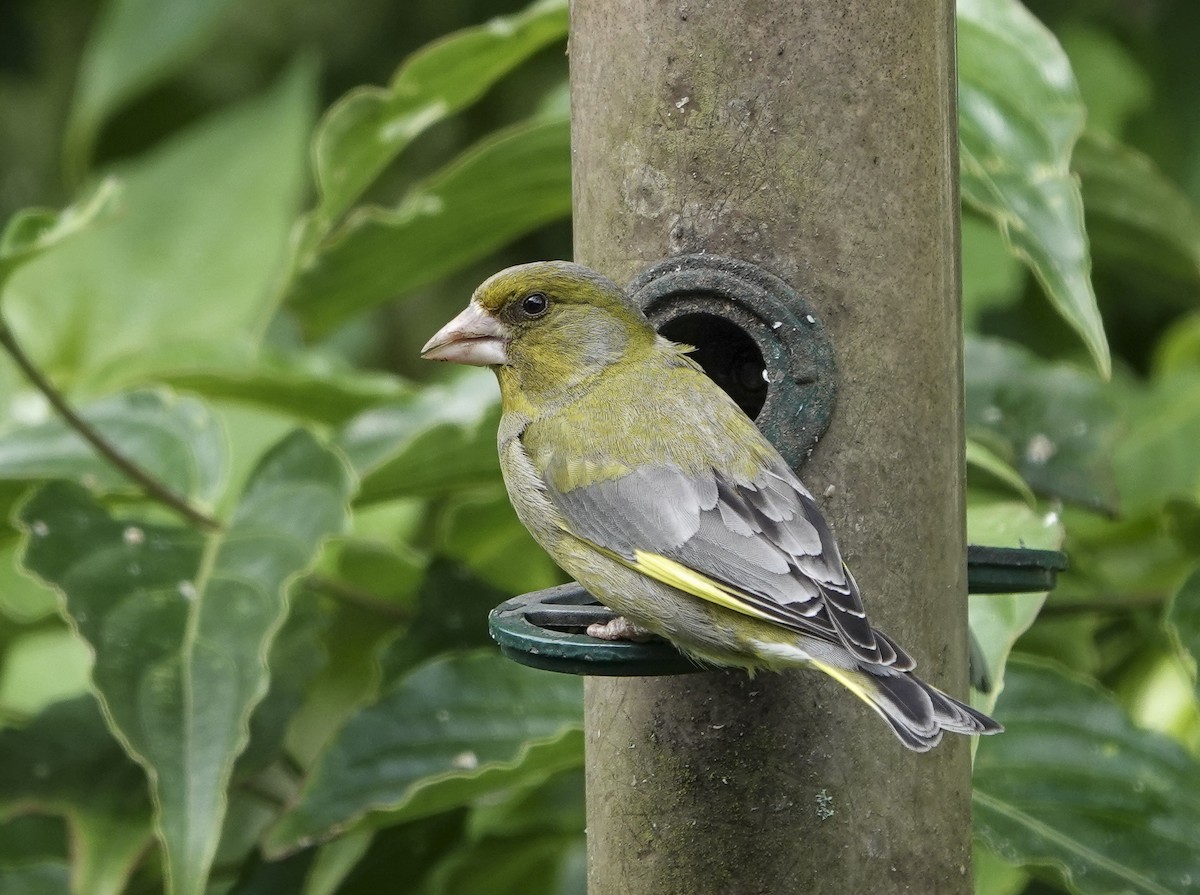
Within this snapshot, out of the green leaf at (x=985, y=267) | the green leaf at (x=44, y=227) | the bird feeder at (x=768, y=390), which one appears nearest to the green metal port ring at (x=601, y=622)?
the bird feeder at (x=768, y=390)

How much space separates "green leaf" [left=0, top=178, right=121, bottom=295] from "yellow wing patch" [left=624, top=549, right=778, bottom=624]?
3.96 feet

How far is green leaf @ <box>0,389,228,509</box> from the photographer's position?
3332mm

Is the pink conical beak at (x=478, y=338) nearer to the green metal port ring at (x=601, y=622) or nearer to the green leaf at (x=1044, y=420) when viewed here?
the green metal port ring at (x=601, y=622)

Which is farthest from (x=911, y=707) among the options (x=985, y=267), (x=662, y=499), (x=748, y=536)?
(x=985, y=267)

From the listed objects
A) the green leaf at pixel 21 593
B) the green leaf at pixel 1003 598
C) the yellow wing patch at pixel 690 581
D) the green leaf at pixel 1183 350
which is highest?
the yellow wing patch at pixel 690 581

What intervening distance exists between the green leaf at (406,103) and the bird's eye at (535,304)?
0.55 metres

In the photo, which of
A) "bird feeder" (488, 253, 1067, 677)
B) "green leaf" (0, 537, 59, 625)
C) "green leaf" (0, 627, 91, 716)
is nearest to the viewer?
"bird feeder" (488, 253, 1067, 677)

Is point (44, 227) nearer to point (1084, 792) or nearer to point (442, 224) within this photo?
point (442, 224)

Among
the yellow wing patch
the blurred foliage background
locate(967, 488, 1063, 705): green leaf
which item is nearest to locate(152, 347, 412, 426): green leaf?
the blurred foliage background

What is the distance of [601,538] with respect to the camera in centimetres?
254

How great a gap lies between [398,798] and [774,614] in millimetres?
894

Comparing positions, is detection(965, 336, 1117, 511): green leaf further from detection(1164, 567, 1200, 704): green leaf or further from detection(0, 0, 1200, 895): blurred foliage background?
detection(1164, 567, 1200, 704): green leaf

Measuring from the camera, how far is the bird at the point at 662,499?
2289 millimetres

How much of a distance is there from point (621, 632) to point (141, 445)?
135 cm
